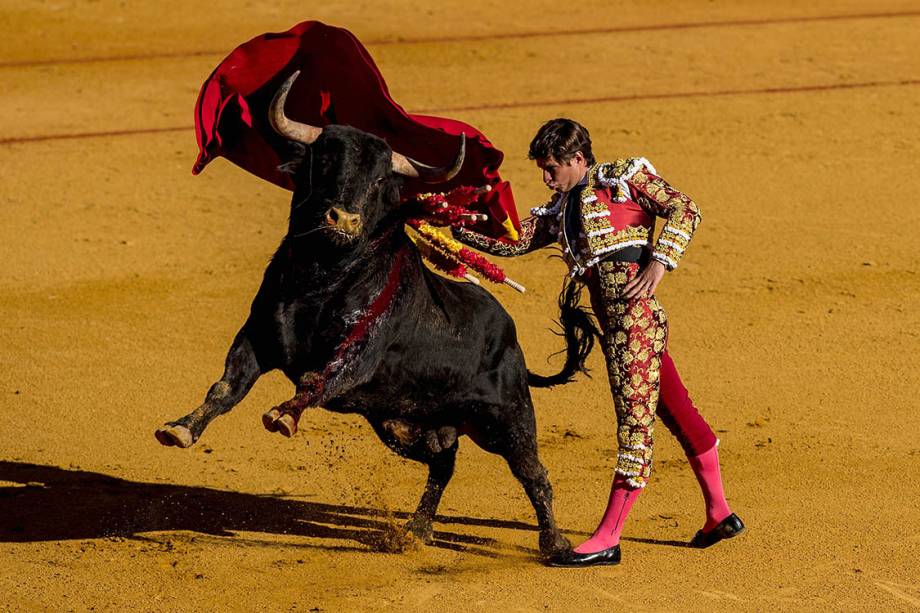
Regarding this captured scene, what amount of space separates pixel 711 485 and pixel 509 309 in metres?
2.78

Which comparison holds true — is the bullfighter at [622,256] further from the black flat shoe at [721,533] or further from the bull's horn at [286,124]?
the bull's horn at [286,124]

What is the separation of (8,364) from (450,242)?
303cm

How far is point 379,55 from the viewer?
1340cm

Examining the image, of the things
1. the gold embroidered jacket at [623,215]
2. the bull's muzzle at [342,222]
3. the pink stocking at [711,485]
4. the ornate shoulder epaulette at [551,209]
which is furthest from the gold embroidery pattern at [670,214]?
the bull's muzzle at [342,222]

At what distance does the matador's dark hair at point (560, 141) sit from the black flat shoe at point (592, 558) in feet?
4.69

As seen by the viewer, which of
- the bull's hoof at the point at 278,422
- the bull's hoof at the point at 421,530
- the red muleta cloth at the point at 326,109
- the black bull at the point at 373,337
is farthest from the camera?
the bull's hoof at the point at 421,530

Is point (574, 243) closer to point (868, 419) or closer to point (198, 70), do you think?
point (868, 419)


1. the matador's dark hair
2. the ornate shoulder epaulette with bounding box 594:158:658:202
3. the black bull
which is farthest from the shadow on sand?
the matador's dark hair

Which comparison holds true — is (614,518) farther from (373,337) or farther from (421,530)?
(373,337)

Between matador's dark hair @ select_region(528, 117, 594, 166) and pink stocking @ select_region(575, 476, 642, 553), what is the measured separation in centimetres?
118

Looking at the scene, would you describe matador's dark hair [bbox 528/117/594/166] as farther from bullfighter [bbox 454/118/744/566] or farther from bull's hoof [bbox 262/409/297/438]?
bull's hoof [bbox 262/409/297/438]

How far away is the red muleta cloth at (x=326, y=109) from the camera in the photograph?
227 inches

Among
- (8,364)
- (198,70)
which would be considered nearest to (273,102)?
(8,364)

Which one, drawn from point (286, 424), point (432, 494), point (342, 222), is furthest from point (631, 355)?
point (286, 424)
